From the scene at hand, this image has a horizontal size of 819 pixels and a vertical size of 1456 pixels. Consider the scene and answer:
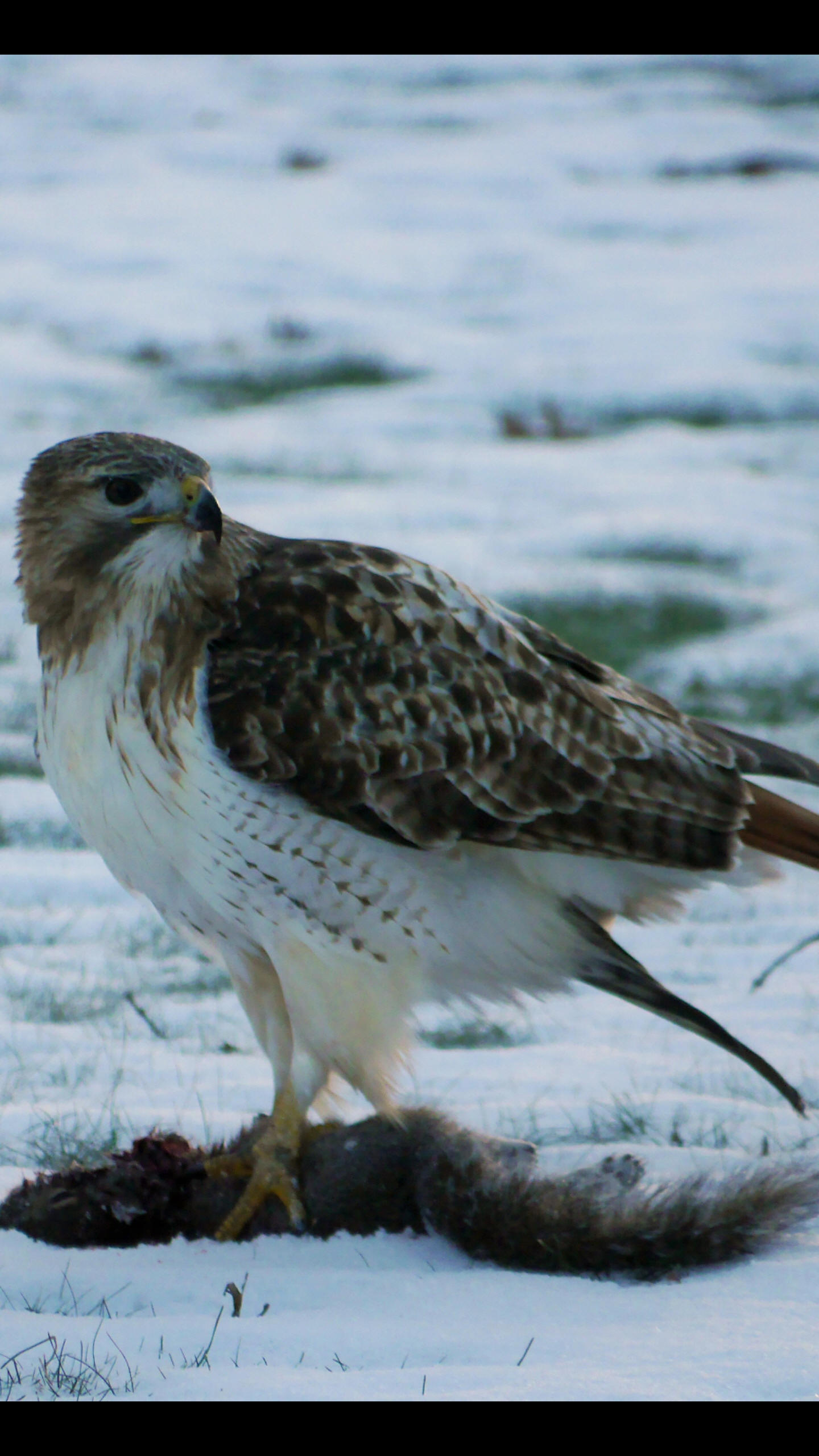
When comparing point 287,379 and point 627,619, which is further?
point 287,379

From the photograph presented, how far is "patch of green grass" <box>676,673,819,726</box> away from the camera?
407 inches

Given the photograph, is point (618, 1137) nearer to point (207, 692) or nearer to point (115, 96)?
point (207, 692)

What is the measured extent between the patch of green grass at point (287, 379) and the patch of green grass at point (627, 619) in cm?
650

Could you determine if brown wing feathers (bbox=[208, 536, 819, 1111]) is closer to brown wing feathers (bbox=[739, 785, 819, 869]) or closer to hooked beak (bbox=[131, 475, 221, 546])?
brown wing feathers (bbox=[739, 785, 819, 869])

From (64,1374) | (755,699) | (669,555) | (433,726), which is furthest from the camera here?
(669,555)

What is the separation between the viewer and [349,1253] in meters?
4.06

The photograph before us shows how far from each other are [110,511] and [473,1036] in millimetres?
2465

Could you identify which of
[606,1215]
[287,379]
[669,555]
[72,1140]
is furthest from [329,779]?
[287,379]

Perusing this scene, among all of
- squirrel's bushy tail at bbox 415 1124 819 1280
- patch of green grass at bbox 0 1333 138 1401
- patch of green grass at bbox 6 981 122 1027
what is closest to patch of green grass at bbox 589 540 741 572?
patch of green grass at bbox 6 981 122 1027

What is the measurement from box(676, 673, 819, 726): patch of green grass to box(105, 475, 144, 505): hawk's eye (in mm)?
6520

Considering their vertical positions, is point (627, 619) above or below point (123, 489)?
below

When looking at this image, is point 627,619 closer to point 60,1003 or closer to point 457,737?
point 60,1003

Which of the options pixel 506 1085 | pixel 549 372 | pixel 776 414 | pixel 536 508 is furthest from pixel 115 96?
pixel 506 1085

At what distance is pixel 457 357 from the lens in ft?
62.1
